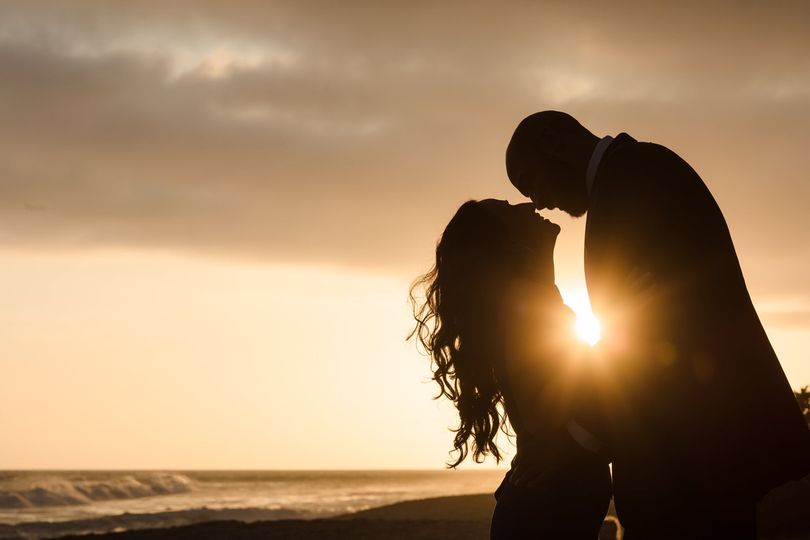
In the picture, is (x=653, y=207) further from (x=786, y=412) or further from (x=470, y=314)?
(x=470, y=314)

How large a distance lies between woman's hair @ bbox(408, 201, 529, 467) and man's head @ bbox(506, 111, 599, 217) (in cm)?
24

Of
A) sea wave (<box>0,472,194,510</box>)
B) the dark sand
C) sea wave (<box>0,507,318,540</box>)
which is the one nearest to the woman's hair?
the dark sand

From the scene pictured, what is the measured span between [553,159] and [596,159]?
288mm

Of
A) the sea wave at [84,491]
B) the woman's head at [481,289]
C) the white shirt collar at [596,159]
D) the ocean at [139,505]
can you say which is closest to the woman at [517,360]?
the woman's head at [481,289]

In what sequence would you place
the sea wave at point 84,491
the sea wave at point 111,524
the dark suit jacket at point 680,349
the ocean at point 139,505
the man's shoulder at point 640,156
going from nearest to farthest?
the dark suit jacket at point 680,349 → the man's shoulder at point 640,156 → the sea wave at point 111,524 → the ocean at point 139,505 → the sea wave at point 84,491

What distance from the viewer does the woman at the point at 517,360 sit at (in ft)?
8.59

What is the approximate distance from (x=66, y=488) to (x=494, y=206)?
1970 inches

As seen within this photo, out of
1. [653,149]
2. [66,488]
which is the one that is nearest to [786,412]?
[653,149]

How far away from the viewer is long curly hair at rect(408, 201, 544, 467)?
2881 mm

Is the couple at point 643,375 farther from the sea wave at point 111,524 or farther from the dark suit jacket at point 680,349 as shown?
the sea wave at point 111,524

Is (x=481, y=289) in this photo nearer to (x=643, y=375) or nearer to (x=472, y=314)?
(x=472, y=314)

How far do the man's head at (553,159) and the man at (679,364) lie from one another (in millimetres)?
328

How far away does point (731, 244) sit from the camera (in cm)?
218

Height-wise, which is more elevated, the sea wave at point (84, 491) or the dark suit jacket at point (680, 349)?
the dark suit jacket at point (680, 349)
